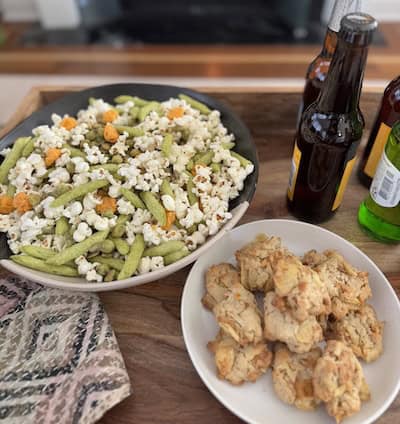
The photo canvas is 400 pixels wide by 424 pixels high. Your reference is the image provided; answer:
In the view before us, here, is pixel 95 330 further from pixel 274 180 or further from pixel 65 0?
pixel 65 0

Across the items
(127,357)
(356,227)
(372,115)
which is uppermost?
(372,115)

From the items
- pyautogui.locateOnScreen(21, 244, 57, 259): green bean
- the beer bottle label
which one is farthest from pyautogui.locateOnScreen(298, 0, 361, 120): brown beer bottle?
pyautogui.locateOnScreen(21, 244, 57, 259): green bean

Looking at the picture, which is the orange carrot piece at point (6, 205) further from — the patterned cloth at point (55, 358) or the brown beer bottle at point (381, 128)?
the brown beer bottle at point (381, 128)

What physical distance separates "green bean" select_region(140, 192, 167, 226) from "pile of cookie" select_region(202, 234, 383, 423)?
0.15m

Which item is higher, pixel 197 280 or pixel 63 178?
pixel 63 178

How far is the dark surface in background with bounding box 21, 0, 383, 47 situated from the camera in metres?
2.42

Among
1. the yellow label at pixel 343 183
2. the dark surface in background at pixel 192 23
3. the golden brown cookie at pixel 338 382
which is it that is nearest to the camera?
the golden brown cookie at pixel 338 382

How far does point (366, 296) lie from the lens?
0.76m

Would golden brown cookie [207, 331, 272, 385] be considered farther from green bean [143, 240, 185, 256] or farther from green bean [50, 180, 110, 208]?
green bean [50, 180, 110, 208]

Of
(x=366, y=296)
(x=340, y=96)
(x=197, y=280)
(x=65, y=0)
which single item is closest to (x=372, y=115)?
(x=340, y=96)

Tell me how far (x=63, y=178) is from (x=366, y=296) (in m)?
0.62

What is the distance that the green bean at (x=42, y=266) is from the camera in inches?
30.2

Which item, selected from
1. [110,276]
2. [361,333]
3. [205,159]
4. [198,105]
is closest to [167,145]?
[205,159]

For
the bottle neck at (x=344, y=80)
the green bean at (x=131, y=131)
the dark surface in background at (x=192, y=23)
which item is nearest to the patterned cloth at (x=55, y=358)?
the green bean at (x=131, y=131)
